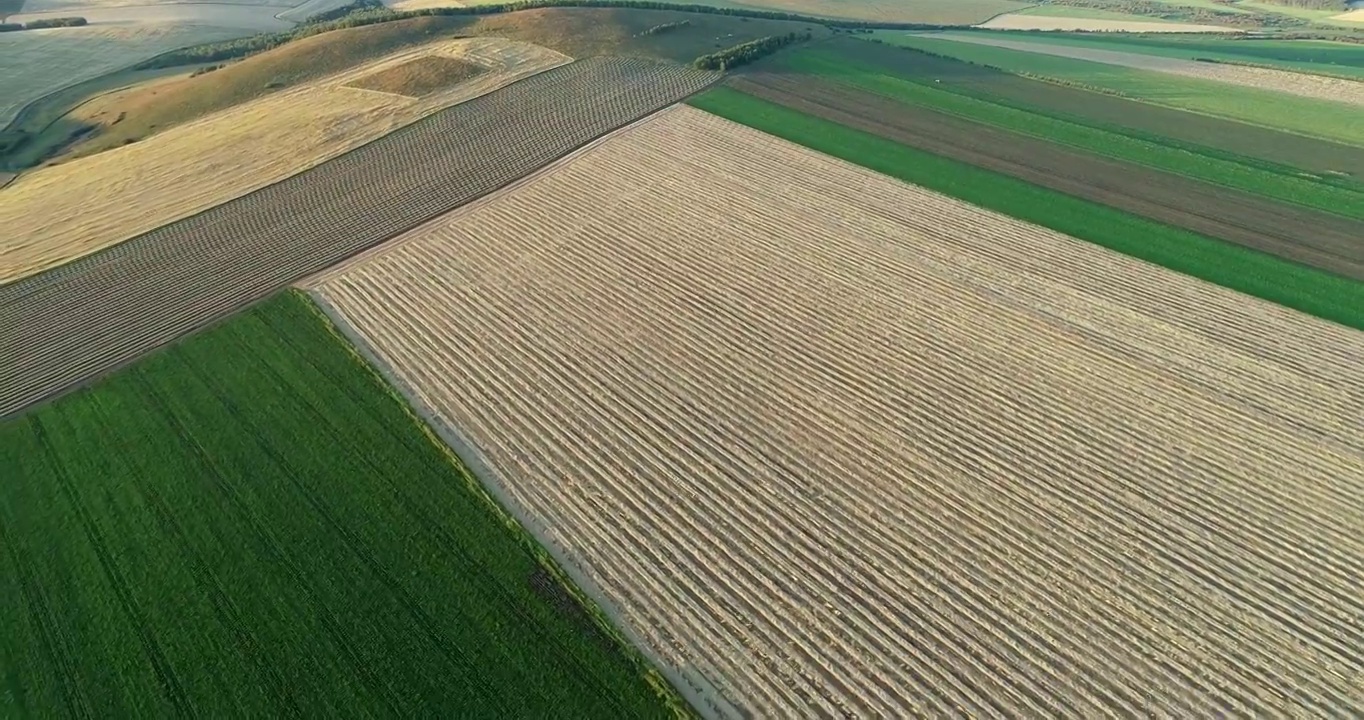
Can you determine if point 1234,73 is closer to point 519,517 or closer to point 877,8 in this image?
point 877,8

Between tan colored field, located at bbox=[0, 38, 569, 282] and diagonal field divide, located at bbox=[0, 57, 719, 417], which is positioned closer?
diagonal field divide, located at bbox=[0, 57, 719, 417]

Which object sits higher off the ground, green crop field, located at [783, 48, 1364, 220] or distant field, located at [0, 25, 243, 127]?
green crop field, located at [783, 48, 1364, 220]

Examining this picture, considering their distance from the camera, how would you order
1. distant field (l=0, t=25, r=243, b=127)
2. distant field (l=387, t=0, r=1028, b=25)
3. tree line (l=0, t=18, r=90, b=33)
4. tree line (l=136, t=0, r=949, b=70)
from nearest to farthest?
distant field (l=0, t=25, r=243, b=127), tree line (l=136, t=0, r=949, b=70), tree line (l=0, t=18, r=90, b=33), distant field (l=387, t=0, r=1028, b=25)

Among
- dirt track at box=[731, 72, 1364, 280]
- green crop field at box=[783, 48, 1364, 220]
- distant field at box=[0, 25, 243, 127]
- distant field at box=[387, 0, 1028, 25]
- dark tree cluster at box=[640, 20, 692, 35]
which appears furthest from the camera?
distant field at box=[387, 0, 1028, 25]

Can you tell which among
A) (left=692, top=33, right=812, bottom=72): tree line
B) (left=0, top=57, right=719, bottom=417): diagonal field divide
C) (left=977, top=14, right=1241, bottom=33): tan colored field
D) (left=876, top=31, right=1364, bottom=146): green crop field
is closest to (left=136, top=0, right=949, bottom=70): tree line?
(left=692, top=33, right=812, bottom=72): tree line

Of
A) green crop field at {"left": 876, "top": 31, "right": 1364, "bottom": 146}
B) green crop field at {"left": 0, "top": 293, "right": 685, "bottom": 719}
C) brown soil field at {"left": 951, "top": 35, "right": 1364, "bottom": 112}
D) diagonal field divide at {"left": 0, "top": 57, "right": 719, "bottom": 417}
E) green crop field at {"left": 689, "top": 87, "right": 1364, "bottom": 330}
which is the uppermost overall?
brown soil field at {"left": 951, "top": 35, "right": 1364, "bottom": 112}

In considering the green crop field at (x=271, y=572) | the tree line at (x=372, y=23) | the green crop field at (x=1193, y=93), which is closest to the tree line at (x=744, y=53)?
the tree line at (x=372, y=23)

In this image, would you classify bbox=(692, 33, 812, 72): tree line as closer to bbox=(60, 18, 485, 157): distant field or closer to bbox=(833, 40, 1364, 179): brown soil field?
bbox=(833, 40, 1364, 179): brown soil field

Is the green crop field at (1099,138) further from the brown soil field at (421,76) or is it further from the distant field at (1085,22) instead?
the distant field at (1085,22)
